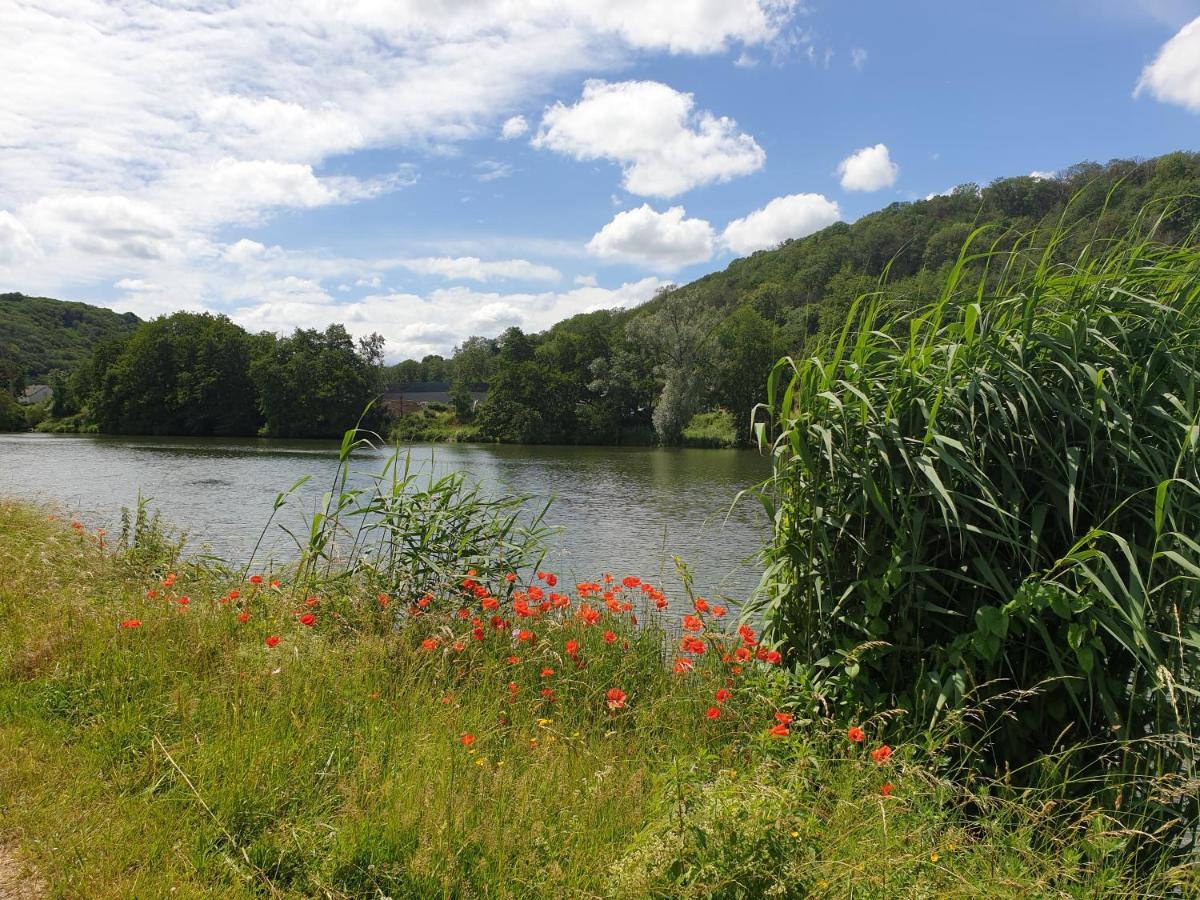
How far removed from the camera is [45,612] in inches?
195

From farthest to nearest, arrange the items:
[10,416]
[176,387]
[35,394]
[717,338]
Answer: [35,394] → [10,416] → [176,387] → [717,338]

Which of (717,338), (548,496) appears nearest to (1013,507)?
(548,496)

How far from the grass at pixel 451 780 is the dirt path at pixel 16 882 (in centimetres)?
4

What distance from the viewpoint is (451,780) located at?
2.95 meters

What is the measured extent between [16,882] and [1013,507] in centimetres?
425

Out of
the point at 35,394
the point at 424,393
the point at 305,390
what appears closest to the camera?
the point at 305,390

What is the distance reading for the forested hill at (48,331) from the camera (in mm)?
134875

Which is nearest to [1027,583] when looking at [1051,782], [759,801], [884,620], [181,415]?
[884,620]

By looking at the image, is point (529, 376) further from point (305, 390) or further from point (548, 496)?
point (548, 496)

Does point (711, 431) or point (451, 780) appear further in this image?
point (711, 431)

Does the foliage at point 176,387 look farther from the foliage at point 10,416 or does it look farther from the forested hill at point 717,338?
the forested hill at point 717,338

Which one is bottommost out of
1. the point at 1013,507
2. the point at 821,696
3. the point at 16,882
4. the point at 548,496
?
the point at 548,496

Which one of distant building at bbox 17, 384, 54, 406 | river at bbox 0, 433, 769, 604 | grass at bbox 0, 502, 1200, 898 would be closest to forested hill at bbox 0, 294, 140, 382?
distant building at bbox 17, 384, 54, 406

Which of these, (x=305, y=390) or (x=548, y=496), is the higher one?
(x=305, y=390)
